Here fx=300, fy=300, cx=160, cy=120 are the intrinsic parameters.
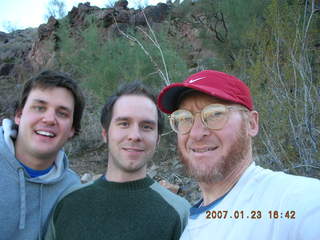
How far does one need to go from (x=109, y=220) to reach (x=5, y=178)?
823 millimetres

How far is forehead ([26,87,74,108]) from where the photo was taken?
2.32m

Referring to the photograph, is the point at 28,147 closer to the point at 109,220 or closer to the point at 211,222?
the point at 109,220

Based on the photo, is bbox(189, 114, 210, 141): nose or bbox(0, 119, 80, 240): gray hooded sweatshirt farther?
bbox(0, 119, 80, 240): gray hooded sweatshirt

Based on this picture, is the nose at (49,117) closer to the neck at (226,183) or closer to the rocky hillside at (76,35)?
the neck at (226,183)

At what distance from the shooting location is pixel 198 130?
1.59 m

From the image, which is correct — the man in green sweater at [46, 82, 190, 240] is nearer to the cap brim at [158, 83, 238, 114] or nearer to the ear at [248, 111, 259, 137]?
the cap brim at [158, 83, 238, 114]

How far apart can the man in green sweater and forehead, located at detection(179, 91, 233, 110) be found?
0.59 metres

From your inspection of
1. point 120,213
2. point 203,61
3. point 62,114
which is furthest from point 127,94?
point 203,61

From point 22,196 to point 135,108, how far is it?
102 centimetres

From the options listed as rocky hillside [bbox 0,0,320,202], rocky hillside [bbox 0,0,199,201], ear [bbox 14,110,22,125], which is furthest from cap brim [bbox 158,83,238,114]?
rocky hillside [bbox 0,0,199,201]

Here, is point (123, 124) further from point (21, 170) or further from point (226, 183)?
point (226, 183)

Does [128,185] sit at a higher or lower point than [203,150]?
lower

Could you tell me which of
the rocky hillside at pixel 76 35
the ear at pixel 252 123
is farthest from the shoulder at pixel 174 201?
the rocky hillside at pixel 76 35

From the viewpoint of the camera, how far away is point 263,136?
4.22 meters
